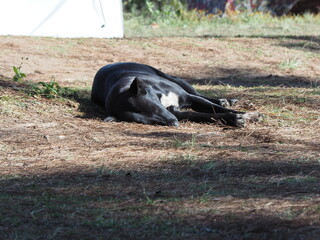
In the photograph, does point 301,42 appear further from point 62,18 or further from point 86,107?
point 86,107

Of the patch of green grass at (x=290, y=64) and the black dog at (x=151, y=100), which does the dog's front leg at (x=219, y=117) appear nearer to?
the black dog at (x=151, y=100)

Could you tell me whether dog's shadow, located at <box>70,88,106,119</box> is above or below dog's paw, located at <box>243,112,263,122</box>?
below

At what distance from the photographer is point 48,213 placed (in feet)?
13.3

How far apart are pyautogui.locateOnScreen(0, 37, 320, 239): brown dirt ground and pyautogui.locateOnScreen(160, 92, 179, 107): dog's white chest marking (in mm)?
618

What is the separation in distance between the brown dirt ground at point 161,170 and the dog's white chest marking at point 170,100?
618mm

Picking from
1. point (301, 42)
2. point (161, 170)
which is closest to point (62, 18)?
point (301, 42)

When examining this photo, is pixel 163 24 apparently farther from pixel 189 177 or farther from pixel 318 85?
pixel 189 177

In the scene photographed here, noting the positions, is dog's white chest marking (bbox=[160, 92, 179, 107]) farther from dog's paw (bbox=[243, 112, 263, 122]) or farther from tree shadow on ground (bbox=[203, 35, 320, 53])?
tree shadow on ground (bbox=[203, 35, 320, 53])

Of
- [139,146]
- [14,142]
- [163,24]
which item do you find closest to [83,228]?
[139,146]

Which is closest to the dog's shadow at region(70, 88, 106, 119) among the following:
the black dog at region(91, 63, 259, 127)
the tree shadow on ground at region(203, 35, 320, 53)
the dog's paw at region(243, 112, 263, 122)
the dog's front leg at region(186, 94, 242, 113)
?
the black dog at region(91, 63, 259, 127)

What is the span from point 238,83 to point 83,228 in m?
7.11

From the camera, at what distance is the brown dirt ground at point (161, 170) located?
379cm

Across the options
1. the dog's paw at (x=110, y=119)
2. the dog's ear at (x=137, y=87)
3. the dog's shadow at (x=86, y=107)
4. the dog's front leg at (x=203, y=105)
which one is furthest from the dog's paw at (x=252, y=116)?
the dog's shadow at (x=86, y=107)

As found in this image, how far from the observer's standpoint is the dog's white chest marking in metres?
7.72
